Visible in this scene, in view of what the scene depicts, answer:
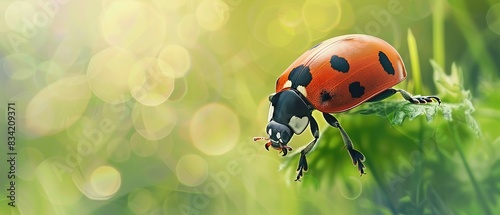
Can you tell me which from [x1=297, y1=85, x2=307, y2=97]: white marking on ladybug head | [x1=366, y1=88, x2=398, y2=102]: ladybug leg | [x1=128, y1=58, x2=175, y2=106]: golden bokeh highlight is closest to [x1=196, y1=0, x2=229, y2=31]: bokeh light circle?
[x1=128, y1=58, x2=175, y2=106]: golden bokeh highlight

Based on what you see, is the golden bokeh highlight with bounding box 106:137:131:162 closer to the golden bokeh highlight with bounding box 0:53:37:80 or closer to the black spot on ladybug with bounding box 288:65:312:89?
the golden bokeh highlight with bounding box 0:53:37:80

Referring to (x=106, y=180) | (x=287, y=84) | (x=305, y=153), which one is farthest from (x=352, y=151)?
(x=106, y=180)

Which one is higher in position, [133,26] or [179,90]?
[133,26]

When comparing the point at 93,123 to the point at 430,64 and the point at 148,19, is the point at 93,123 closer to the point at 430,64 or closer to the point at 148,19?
the point at 148,19

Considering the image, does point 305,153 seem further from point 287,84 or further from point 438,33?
point 438,33

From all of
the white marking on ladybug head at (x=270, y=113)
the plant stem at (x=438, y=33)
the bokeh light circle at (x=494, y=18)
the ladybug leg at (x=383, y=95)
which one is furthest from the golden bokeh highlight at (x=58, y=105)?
the bokeh light circle at (x=494, y=18)

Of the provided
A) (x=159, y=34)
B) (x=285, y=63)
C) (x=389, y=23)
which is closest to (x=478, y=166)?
(x=389, y=23)

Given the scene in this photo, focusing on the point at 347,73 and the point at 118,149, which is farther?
the point at 118,149
